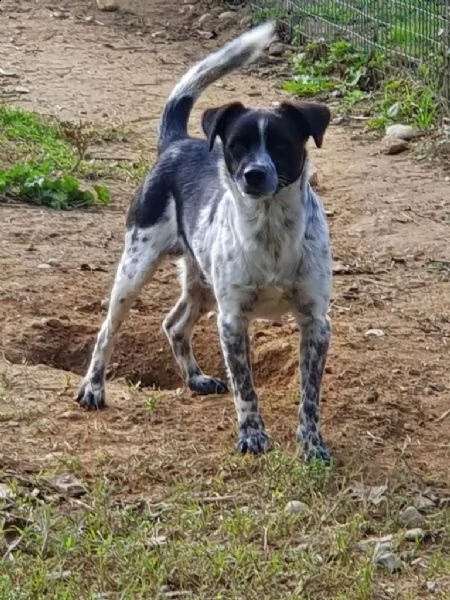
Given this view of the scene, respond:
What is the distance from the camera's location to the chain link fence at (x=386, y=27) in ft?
33.3

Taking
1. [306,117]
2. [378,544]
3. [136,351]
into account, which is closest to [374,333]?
[136,351]

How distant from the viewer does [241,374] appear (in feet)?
18.0

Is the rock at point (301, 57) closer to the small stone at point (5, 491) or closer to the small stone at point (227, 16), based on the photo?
the small stone at point (227, 16)

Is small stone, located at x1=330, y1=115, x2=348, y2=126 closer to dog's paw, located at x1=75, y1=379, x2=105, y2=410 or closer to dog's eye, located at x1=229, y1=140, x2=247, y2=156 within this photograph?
dog's paw, located at x1=75, y1=379, x2=105, y2=410

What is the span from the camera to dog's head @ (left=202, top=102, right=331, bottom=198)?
5043 millimetres

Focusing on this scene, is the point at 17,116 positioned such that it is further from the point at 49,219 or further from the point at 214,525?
the point at 214,525

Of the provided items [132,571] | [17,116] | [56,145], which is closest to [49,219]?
[56,145]

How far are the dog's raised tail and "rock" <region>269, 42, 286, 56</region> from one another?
6113 mm

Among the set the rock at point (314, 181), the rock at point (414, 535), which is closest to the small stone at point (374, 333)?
the rock at point (414, 535)

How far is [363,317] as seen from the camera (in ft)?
22.6

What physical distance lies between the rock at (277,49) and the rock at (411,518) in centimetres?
809

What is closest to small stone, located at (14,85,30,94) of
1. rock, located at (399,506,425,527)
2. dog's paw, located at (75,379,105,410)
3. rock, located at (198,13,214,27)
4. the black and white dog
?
rock, located at (198,13,214,27)

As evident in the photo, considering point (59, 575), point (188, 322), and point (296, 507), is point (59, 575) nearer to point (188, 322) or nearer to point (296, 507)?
point (296, 507)

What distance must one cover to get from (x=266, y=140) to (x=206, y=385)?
4.91 ft
